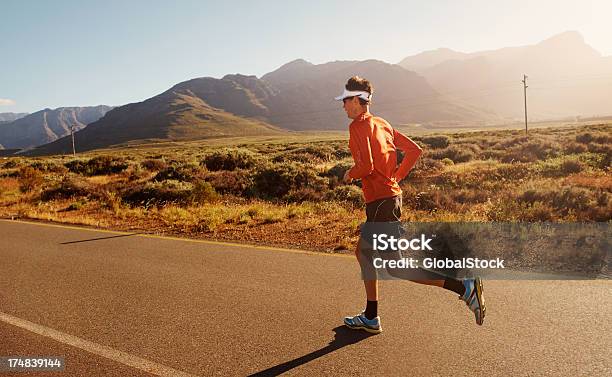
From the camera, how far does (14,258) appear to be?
7.75 m

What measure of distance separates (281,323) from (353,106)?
2.19m

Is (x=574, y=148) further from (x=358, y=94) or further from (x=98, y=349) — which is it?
(x=98, y=349)

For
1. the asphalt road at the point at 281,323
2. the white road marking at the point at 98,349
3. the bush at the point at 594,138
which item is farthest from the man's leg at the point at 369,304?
the bush at the point at 594,138

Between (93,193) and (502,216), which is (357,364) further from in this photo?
(93,193)

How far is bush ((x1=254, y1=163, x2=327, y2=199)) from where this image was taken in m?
16.2

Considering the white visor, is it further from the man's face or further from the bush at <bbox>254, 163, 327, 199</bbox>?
the bush at <bbox>254, 163, 327, 199</bbox>

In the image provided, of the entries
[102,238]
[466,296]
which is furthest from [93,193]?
[466,296]

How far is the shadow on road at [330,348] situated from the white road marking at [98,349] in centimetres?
63

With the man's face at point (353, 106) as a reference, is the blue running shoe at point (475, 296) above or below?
below

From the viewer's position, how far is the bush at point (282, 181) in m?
16.2

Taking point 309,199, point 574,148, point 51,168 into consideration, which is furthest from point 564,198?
point 51,168

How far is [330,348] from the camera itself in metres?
3.90

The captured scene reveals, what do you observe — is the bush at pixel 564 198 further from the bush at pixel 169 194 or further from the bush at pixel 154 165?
the bush at pixel 154 165

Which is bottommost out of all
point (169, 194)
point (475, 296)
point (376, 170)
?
point (169, 194)
